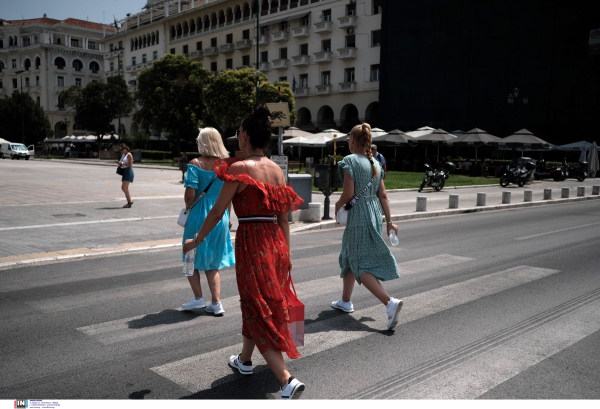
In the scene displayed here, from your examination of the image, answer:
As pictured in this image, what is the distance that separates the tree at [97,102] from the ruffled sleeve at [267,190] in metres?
61.6

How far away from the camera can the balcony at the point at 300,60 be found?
5169 cm

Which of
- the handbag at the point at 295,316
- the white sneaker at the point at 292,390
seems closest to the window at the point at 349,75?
the handbag at the point at 295,316

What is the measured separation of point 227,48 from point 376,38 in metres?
19.7

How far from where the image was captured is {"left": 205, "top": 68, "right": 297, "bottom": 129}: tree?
4441cm

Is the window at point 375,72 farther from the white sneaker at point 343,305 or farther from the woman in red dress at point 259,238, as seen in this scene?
the woman in red dress at point 259,238

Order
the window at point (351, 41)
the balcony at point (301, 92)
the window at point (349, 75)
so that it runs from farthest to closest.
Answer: the balcony at point (301, 92)
the window at point (349, 75)
the window at point (351, 41)

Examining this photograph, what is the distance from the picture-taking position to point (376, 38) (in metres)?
47.1

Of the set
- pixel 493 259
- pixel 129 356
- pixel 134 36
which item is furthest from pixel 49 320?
pixel 134 36

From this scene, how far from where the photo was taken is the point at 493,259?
26.5 ft

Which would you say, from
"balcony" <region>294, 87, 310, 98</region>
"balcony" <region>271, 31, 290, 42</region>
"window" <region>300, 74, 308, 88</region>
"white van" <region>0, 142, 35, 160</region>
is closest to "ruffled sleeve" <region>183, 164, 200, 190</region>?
"balcony" <region>294, 87, 310, 98</region>

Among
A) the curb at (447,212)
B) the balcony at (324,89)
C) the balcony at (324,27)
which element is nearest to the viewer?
the curb at (447,212)

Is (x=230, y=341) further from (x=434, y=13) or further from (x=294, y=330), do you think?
(x=434, y=13)

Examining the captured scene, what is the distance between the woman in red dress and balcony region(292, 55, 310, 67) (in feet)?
165

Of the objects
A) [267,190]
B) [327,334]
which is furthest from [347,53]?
[267,190]
